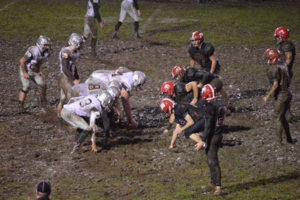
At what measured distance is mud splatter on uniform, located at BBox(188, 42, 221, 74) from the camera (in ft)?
59.6

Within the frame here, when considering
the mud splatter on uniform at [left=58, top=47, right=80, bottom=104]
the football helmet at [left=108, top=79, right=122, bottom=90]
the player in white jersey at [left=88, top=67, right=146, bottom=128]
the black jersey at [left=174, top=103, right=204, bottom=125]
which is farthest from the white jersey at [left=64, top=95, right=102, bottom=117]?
the mud splatter on uniform at [left=58, top=47, right=80, bottom=104]

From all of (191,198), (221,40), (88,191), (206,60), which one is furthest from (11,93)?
(221,40)

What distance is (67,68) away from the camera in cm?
1802

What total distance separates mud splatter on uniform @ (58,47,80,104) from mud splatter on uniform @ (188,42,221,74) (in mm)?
3478

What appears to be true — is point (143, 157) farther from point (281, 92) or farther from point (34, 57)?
point (34, 57)

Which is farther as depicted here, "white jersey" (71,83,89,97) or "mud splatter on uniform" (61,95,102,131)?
"white jersey" (71,83,89,97)

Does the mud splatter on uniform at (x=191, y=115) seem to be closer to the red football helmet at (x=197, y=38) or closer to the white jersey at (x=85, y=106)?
the white jersey at (x=85, y=106)

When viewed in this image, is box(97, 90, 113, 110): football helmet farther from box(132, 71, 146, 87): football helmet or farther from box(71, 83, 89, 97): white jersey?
box(71, 83, 89, 97): white jersey

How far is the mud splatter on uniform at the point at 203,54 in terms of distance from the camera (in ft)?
59.6

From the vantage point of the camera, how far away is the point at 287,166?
49.8ft

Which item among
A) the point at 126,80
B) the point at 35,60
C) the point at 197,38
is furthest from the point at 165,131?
the point at 35,60

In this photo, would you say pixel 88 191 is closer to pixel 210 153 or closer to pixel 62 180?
pixel 62 180

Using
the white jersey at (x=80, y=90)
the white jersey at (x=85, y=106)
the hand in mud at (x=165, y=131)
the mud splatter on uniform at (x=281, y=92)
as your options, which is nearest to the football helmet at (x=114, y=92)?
the white jersey at (x=85, y=106)

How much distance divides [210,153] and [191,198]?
1.07 meters
